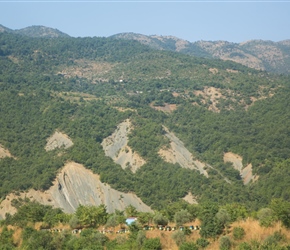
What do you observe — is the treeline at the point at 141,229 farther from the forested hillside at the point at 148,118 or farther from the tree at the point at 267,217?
the forested hillside at the point at 148,118

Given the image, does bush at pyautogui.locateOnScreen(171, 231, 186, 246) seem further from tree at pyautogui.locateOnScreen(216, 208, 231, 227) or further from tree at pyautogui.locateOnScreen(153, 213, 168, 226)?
tree at pyautogui.locateOnScreen(153, 213, 168, 226)

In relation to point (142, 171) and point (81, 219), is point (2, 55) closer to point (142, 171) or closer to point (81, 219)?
point (142, 171)

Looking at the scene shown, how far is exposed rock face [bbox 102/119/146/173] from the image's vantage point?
95.3 m

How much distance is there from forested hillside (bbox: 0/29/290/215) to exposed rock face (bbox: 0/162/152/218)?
1267 mm

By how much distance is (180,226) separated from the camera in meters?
45.8

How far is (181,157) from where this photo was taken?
9956 centimetres

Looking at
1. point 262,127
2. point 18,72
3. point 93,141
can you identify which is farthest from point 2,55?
point 262,127

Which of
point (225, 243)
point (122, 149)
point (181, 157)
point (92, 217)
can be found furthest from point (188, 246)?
point (122, 149)

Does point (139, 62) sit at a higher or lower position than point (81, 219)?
higher

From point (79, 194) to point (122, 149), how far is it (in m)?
24.1

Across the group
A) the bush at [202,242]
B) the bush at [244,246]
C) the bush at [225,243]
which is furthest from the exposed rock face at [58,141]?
the bush at [244,246]

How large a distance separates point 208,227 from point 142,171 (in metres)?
50.0

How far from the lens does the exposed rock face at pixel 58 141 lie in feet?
302

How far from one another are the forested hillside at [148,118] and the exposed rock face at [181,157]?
1253mm
